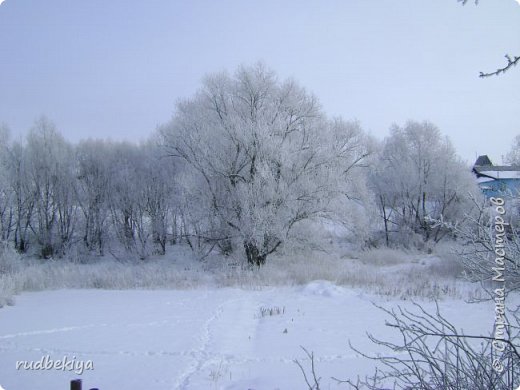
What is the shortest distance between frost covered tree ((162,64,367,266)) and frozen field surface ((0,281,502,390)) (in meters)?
5.26

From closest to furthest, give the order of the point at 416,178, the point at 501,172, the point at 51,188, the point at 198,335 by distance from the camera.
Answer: the point at 198,335 → the point at 501,172 → the point at 51,188 → the point at 416,178

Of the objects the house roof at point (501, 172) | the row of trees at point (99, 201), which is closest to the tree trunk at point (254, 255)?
the row of trees at point (99, 201)

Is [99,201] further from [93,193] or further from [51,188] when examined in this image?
[51,188]

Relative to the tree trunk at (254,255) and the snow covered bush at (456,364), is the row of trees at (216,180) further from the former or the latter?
the snow covered bush at (456,364)

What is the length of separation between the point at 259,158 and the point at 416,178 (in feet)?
40.6

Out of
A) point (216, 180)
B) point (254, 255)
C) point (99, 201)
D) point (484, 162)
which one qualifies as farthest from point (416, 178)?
point (99, 201)

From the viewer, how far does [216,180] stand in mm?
16859

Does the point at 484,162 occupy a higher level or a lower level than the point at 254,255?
higher

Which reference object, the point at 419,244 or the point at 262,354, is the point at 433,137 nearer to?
the point at 419,244

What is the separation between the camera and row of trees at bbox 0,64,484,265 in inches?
622

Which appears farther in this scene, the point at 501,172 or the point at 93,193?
the point at 93,193

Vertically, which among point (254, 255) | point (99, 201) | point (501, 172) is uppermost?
point (99, 201)

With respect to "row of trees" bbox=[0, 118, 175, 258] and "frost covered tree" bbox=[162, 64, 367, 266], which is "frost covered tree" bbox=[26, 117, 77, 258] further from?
"frost covered tree" bbox=[162, 64, 367, 266]

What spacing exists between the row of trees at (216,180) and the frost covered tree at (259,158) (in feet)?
0.16
